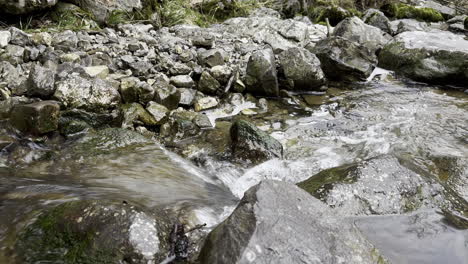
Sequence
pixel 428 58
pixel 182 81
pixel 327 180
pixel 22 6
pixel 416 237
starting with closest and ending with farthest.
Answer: pixel 416 237 < pixel 327 180 < pixel 182 81 < pixel 22 6 < pixel 428 58

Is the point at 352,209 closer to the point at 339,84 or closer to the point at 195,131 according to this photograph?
the point at 195,131

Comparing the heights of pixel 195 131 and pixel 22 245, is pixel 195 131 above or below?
below

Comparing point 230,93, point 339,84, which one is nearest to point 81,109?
point 230,93

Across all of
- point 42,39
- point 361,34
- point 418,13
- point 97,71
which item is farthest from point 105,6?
point 418,13

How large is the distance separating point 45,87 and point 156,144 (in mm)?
1544

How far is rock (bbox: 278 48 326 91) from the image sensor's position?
5.73 meters

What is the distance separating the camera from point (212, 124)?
4691 mm

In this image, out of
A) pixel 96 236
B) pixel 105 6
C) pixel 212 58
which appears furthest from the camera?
pixel 105 6

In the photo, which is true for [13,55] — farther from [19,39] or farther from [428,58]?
[428,58]

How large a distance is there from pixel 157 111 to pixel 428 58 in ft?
17.5

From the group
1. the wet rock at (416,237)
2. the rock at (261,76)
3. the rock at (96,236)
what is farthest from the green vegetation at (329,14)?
the rock at (96,236)

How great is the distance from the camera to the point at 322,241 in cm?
171

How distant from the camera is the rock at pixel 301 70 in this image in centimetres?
573

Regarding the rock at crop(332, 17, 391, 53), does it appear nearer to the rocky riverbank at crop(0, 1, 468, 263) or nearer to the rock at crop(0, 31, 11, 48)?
the rocky riverbank at crop(0, 1, 468, 263)
